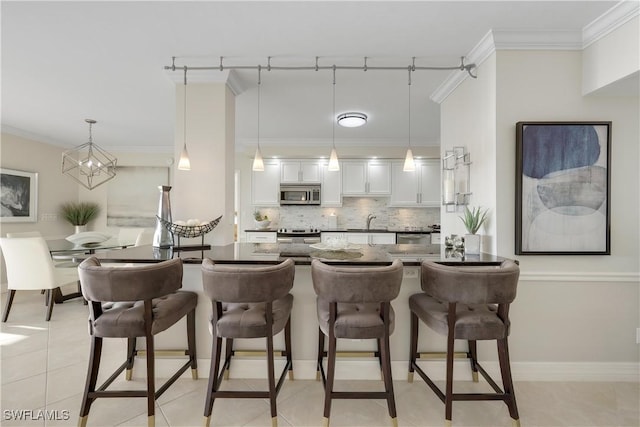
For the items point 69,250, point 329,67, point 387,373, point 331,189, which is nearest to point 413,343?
point 387,373

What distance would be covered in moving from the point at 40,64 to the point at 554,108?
4.30m

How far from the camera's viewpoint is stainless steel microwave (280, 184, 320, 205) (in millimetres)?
5227

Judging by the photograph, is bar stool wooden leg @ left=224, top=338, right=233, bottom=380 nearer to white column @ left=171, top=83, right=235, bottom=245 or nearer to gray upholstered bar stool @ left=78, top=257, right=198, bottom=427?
gray upholstered bar stool @ left=78, top=257, right=198, bottom=427

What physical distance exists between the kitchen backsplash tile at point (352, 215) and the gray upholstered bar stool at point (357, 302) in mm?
3888

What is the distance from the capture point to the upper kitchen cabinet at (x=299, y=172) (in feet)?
17.0

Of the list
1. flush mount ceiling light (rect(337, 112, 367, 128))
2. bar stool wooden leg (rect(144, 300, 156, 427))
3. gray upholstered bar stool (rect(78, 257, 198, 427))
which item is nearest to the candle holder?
flush mount ceiling light (rect(337, 112, 367, 128))

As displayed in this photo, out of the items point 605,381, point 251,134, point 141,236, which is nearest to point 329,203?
point 251,134

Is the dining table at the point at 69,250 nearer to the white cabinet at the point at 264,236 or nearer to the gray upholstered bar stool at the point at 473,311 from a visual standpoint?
the white cabinet at the point at 264,236

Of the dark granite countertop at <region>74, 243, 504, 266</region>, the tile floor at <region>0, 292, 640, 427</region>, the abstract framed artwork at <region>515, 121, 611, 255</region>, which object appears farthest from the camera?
the abstract framed artwork at <region>515, 121, 611, 255</region>

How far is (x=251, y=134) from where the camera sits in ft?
15.2

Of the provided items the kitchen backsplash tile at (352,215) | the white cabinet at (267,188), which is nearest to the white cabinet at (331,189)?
the kitchen backsplash tile at (352,215)

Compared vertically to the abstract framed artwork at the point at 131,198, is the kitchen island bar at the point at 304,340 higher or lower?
lower

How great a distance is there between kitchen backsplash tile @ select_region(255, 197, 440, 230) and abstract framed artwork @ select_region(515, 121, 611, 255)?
3433 millimetres

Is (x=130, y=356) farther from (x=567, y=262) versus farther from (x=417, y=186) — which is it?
(x=417, y=186)
